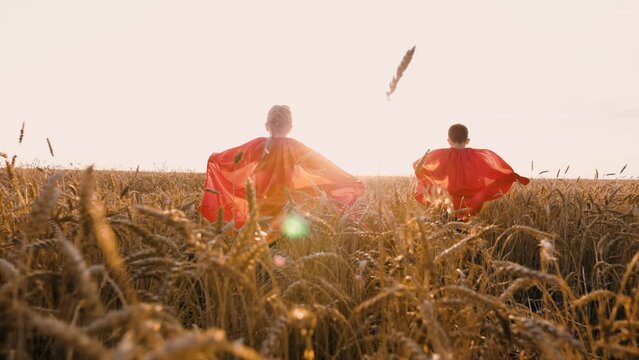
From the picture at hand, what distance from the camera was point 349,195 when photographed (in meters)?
4.45

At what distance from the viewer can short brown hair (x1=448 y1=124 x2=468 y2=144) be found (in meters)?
6.14

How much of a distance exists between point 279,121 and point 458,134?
9.24ft

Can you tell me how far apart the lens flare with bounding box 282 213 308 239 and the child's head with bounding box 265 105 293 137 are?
260 centimetres

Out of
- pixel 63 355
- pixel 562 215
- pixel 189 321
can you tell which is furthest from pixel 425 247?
pixel 562 215

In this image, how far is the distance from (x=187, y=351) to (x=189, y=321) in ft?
3.90

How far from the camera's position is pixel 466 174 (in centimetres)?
580

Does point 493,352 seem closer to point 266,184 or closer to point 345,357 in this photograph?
point 345,357

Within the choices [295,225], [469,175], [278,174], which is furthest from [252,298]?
[469,175]

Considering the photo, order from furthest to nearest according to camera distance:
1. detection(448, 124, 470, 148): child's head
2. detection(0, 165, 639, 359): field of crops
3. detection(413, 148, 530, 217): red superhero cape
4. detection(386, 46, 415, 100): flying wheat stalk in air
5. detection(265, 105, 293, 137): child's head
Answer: detection(448, 124, 470, 148): child's head → detection(413, 148, 530, 217): red superhero cape → detection(265, 105, 293, 137): child's head → detection(386, 46, 415, 100): flying wheat stalk in air → detection(0, 165, 639, 359): field of crops

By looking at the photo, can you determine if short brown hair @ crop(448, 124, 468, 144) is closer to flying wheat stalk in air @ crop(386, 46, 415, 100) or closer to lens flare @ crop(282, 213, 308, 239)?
lens flare @ crop(282, 213, 308, 239)

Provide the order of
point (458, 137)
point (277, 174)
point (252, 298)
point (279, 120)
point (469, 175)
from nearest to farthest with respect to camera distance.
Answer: point (252, 298) < point (277, 174) < point (279, 120) < point (469, 175) < point (458, 137)

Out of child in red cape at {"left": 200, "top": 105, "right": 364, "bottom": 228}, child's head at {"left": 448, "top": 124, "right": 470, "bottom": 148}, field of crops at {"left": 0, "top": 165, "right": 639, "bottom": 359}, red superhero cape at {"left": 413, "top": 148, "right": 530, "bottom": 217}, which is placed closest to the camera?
field of crops at {"left": 0, "top": 165, "right": 639, "bottom": 359}

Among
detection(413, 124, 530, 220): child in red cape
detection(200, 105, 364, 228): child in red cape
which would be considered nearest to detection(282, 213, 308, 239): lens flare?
detection(200, 105, 364, 228): child in red cape

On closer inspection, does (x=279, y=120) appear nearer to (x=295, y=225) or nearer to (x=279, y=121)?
(x=279, y=121)
